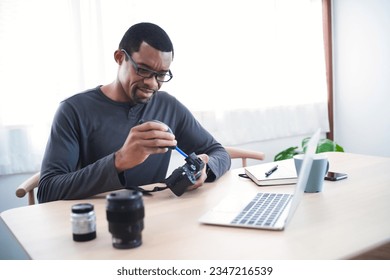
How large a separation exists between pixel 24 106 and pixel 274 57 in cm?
188

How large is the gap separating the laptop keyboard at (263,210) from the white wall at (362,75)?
249 cm

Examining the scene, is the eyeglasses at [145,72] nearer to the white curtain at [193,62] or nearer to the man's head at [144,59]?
the man's head at [144,59]

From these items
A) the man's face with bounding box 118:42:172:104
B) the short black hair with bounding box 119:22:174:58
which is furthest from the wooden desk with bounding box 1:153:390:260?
the short black hair with bounding box 119:22:174:58

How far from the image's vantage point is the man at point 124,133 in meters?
1.21

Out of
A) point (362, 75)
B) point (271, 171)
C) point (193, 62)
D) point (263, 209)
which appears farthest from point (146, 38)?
point (362, 75)

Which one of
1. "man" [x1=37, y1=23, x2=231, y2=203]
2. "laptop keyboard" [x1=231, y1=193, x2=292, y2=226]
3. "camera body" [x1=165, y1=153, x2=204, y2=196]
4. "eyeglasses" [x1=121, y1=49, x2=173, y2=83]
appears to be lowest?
"laptop keyboard" [x1=231, y1=193, x2=292, y2=226]

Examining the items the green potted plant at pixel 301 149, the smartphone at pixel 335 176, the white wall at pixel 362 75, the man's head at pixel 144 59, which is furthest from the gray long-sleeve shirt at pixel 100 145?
the white wall at pixel 362 75

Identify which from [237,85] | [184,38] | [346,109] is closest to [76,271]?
[184,38]

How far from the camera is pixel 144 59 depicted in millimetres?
1478

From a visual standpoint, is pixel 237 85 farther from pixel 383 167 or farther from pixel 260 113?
pixel 383 167

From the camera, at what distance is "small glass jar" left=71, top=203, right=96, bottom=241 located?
0.86 meters

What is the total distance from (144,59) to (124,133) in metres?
0.31

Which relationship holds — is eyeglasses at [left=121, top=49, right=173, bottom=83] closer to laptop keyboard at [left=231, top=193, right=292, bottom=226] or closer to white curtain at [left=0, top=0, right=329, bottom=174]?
laptop keyboard at [left=231, top=193, right=292, bottom=226]

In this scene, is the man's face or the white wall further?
the white wall
